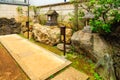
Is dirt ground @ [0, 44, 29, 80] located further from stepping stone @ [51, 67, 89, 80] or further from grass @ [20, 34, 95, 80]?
grass @ [20, 34, 95, 80]

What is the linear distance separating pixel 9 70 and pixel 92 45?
175 inches

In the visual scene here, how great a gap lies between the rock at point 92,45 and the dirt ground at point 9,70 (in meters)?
3.85

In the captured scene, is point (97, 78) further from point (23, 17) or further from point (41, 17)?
point (23, 17)

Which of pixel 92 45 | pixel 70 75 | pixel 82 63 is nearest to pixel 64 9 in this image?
pixel 92 45

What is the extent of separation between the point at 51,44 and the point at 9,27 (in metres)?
7.60

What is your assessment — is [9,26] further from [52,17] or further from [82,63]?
[82,63]

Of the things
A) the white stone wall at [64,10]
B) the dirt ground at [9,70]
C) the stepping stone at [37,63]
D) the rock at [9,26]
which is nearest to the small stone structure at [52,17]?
the white stone wall at [64,10]

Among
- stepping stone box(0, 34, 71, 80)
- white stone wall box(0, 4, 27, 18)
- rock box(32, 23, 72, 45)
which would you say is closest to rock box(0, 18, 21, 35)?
white stone wall box(0, 4, 27, 18)

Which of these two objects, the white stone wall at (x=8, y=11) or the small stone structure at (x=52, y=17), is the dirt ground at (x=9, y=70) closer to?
the small stone structure at (x=52, y=17)

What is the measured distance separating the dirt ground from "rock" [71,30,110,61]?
3.85 m

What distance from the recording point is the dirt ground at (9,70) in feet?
17.3

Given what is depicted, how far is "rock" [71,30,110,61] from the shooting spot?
7461 mm

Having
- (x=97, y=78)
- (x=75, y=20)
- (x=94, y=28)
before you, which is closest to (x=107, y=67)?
(x=97, y=78)

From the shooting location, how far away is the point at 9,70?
5.84m
